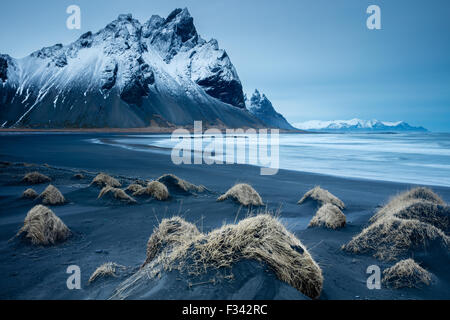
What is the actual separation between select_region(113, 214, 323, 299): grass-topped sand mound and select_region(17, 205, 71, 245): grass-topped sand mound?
3.01 metres

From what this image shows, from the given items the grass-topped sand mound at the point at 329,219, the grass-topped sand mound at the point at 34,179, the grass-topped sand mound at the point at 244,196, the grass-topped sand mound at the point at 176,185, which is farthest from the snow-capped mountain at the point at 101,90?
the grass-topped sand mound at the point at 329,219

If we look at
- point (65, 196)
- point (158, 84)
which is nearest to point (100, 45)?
point (158, 84)

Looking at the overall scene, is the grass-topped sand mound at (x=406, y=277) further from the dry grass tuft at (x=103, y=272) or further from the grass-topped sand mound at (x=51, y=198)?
the grass-topped sand mound at (x=51, y=198)

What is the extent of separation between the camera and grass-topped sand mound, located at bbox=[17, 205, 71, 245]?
5.81 m

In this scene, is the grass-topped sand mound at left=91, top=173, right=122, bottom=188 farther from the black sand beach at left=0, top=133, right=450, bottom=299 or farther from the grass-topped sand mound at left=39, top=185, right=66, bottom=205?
the grass-topped sand mound at left=39, top=185, right=66, bottom=205

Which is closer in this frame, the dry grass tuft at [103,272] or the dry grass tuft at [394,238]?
the dry grass tuft at [103,272]

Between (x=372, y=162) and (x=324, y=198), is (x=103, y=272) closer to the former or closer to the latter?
(x=324, y=198)

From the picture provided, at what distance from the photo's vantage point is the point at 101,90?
145m

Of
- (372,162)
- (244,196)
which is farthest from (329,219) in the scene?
(372,162)

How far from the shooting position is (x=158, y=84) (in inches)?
7013

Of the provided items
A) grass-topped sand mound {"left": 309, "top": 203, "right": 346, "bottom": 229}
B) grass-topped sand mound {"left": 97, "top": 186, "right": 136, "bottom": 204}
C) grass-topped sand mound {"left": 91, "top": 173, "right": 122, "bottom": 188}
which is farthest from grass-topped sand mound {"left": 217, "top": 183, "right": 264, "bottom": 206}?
grass-topped sand mound {"left": 91, "top": 173, "right": 122, "bottom": 188}

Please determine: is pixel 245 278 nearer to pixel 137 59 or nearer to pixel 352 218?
pixel 352 218

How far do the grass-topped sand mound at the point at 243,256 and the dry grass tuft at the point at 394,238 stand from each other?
7.56 ft

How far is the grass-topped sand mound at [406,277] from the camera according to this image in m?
4.37
